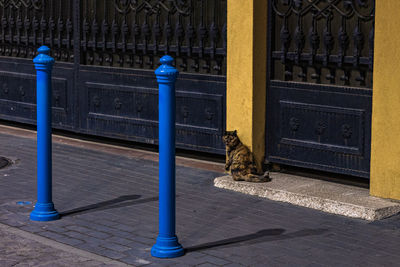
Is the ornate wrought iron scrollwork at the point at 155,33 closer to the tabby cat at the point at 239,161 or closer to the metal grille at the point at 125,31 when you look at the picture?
the metal grille at the point at 125,31

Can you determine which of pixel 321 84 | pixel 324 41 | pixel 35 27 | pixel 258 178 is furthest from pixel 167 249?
pixel 35 27

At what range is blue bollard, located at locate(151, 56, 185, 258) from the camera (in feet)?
19.0

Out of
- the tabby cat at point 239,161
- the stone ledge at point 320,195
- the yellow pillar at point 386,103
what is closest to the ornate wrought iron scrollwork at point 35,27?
the tabby cat at point 239,161

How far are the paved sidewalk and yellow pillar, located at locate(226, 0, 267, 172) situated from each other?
0.65 metres

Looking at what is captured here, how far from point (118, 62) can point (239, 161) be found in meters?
2.73

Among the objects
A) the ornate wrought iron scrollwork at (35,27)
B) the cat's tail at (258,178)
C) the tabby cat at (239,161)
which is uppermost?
the ornate wrought iron scrollwork at (35,27)

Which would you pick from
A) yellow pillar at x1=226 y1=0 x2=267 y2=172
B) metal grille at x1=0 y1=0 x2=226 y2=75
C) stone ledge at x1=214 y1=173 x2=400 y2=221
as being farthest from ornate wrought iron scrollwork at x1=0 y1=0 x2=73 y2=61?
stone ledge at x1=214 y1=173 x2=400 y2=221

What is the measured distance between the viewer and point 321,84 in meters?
7.92

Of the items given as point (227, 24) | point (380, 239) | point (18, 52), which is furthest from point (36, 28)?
point (380, 239)

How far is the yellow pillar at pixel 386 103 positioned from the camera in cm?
706

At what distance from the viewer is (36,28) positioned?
36.8 feet

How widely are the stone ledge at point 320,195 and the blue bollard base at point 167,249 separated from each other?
5.78ft

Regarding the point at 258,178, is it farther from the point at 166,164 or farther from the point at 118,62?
the point at 118,62

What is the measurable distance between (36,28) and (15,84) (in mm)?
915
